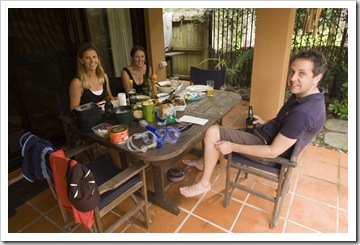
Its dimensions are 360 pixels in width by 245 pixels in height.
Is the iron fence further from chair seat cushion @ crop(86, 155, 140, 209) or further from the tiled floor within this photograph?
chair seat cushion @ crop(86, 155, 140, 209)

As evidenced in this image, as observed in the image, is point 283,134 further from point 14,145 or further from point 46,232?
point 14,145

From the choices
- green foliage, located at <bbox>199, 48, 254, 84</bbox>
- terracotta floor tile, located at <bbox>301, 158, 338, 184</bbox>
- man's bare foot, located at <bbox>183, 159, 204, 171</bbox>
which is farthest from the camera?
green foliage, located at <bbox>199, 48, 254, 84</bbox>

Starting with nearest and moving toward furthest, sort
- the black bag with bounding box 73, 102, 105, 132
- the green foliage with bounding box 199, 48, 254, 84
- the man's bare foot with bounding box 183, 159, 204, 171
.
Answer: the black bag with bounding box 73, 102, 105, 132, the man's bare foot with bounding box 183, 159, 204, 171, the green foliage with bounding box 199, 48, 254, 84

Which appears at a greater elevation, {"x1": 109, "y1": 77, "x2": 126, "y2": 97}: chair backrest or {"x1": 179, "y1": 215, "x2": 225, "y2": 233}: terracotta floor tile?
{"x1": 109, "y1": 77, "x2": 126, "y2": 97}: chair backrest

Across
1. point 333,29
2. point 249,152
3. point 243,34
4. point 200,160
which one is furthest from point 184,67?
point 249,152

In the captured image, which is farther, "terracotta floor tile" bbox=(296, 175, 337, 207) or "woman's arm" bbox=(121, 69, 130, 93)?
"woman's arm" bbox=(121, 69, 130, 93)

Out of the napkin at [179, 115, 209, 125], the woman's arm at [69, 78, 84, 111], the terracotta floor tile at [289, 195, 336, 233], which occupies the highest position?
the woman's arm at [69, 78, 84, 111]

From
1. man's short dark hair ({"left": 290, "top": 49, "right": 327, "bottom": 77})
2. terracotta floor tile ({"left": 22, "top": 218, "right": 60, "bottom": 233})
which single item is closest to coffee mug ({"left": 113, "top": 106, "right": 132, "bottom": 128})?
terracotta floor tile ({"left": 22, "top": 218, "right": 60, "bottom": 233})

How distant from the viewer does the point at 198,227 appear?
6.11ft

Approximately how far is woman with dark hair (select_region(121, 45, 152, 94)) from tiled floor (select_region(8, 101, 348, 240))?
1.15m

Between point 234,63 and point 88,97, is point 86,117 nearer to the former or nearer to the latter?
point 88,97

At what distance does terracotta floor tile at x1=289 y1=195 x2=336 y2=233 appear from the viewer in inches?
72.3

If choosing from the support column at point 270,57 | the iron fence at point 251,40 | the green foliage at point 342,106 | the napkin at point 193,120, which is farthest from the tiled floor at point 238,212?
the iron fence at point 251,40

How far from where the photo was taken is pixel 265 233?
1.78 metres
